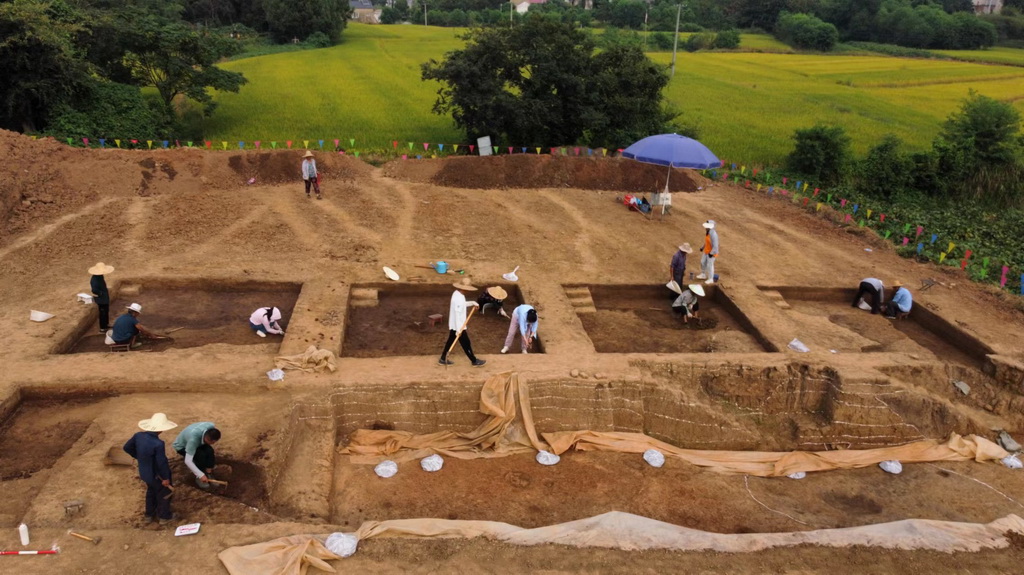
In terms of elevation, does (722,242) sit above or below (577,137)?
below

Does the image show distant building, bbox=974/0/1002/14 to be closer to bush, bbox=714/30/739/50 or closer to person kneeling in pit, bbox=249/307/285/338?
bush, bbox=714/30/739/50

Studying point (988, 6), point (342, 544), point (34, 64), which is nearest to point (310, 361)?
point (342, 544)

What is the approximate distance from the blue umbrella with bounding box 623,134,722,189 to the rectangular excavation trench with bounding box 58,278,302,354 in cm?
799

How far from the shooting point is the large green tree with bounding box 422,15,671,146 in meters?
19.0

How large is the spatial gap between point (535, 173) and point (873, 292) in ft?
29.3

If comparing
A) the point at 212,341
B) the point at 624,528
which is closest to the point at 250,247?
the point at 212,341

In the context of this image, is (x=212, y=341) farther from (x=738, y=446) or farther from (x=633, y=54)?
(x=633, y=54)

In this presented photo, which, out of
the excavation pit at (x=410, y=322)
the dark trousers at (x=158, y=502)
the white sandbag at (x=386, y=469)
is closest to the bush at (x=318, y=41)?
the excavation pit at (x=410, y=322)

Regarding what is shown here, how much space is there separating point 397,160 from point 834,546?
1462 cm

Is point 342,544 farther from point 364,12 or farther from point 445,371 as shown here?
point 364,12

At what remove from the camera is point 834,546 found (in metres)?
6.31

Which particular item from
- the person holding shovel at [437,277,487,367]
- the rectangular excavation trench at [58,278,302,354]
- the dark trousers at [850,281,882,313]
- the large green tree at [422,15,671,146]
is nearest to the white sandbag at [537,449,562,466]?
the person holding shovel at [437,277,487,367]

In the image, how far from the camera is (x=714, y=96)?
30922mm

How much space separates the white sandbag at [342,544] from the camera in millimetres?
5664
